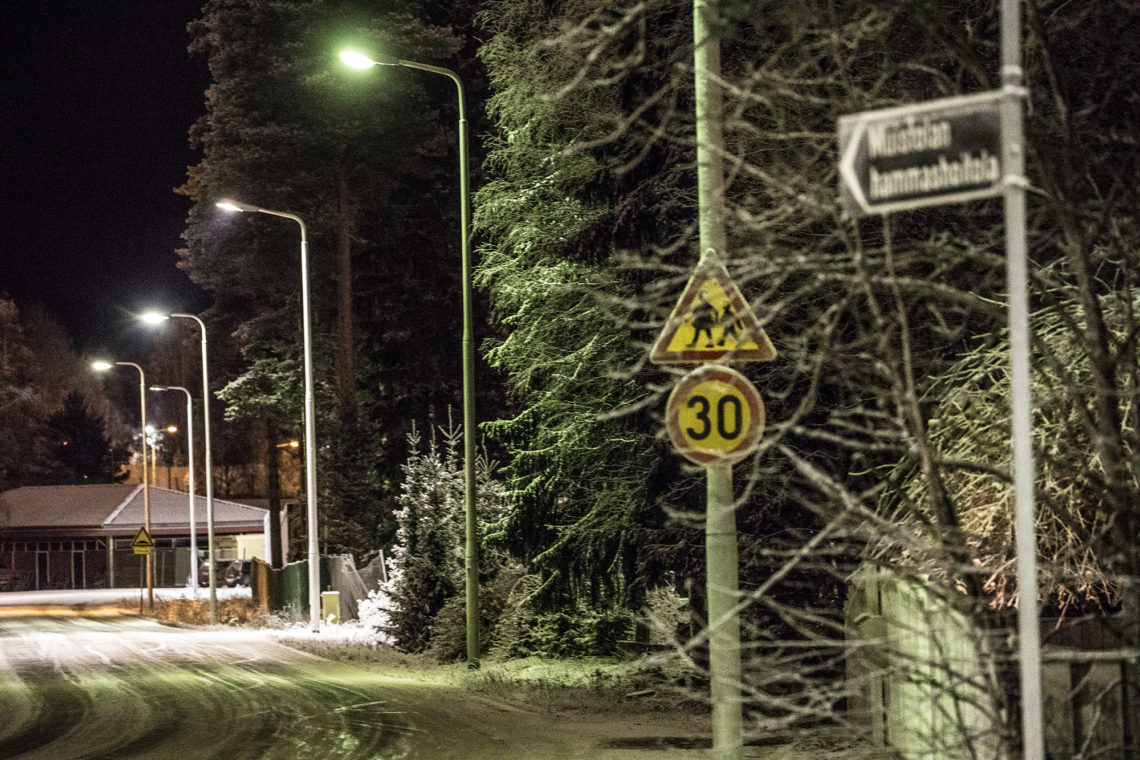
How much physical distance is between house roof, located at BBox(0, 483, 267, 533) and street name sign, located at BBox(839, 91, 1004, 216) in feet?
219

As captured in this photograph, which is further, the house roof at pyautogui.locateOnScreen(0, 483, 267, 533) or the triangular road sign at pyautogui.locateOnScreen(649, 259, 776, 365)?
the house roof at pyautogui.locateOnScreen(0, 483, 267, 533)

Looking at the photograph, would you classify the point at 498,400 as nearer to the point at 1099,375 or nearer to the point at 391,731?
the point at 391,731

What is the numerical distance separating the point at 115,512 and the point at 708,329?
68.4 metres

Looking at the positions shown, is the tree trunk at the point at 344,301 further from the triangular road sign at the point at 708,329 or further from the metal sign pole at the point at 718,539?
the triangular road sign at the point at 708,329

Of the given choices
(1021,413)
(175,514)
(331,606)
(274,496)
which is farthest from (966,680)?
(175,514)

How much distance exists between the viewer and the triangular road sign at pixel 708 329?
306 inches

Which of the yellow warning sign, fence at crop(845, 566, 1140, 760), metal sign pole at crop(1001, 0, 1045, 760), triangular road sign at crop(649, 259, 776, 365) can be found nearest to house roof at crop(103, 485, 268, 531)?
the yellow warning sign

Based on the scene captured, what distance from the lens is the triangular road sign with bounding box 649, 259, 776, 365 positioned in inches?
306

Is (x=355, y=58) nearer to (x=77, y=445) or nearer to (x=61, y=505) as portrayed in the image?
(x=61, y=505)

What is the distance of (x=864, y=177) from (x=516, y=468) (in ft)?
50.4

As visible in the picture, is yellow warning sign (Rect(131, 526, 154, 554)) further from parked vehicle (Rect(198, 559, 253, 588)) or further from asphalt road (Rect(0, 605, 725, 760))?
parked vehicle (Rect(198, 559, 253, 588))

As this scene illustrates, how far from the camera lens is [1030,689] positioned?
3963 mm

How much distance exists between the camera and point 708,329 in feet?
27.1

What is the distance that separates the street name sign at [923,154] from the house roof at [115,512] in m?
66.8
